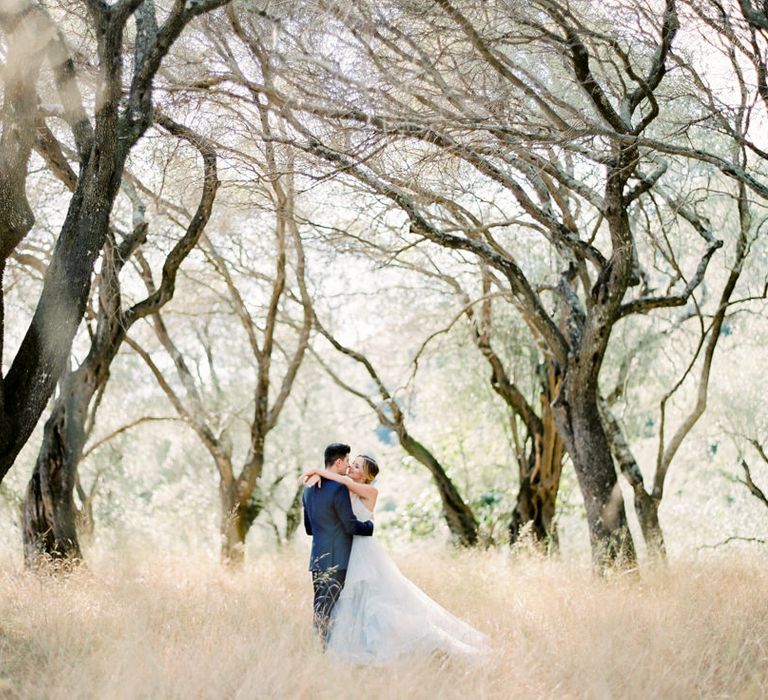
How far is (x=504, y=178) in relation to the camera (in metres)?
9.10

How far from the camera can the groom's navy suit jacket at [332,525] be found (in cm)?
686

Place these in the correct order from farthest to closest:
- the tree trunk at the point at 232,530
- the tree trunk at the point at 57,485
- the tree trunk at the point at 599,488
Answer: the tree trunk at the point at 232,530 → the tree trunk at the point at 57,485 → the tree trunk at the point at 599,488

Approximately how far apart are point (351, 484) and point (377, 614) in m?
0.97

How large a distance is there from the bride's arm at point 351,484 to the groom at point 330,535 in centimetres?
8

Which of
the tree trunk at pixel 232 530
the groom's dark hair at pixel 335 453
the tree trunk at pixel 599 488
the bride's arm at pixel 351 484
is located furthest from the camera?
the tree trunk at pixel 232 530

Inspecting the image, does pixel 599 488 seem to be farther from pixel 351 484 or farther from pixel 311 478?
pixel 311 478

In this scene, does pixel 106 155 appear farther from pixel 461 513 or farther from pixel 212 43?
pixel 461 513

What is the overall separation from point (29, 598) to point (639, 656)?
5201 millimetres

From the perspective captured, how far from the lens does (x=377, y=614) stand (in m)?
6.66

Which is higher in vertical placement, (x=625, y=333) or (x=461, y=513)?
(x=625, y=333)

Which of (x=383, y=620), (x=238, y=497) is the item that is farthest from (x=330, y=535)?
(x=238, y=497)

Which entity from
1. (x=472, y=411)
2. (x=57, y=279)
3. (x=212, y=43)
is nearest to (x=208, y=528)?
(x=472, y=411)

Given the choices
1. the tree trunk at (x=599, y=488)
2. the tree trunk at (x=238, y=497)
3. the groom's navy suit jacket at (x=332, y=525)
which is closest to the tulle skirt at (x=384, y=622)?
the groom's navy suit jacket at (x=332, y=525)

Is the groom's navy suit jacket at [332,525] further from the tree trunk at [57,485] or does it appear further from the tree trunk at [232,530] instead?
the tree trunk at [232,530]
